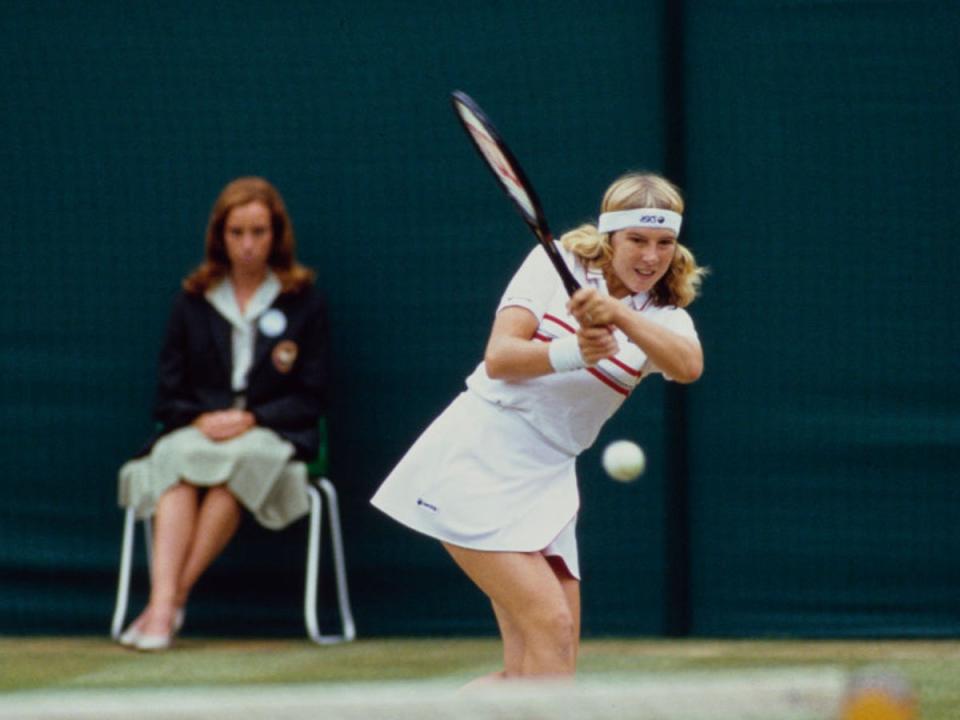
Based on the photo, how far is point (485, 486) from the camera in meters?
4.67

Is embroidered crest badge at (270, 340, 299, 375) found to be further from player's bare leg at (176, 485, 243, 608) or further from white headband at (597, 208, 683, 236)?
white headband at (597, 208, 683, 236)

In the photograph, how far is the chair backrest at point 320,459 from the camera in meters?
6.93

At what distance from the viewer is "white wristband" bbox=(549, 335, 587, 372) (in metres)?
4.39

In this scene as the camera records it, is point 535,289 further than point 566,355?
Yes

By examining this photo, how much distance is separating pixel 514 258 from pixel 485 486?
243 cm

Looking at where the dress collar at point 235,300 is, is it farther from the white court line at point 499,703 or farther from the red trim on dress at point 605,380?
the white court line at point 499,703

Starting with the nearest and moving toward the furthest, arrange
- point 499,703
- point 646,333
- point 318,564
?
point 499,703 → point 646,333 → point 318,564

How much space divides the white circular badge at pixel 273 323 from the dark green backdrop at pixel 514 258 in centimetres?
32

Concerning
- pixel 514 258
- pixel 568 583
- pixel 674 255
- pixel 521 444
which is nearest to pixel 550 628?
pixel 568 583

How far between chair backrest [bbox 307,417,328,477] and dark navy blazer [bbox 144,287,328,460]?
42 mm

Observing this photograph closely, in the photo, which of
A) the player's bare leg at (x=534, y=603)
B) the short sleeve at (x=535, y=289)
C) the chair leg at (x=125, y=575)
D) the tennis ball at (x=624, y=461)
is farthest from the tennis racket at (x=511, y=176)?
the chair leg at (x=125, y=575)

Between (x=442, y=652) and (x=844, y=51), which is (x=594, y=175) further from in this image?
(x=442, y=652)

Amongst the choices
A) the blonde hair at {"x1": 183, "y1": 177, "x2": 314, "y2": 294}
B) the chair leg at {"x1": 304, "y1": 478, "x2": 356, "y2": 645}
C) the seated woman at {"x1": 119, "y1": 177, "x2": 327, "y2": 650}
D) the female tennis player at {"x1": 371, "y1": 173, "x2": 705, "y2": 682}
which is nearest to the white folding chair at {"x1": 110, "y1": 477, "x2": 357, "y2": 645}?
the chair leg at {"x1": 304, "y1": 478, "x2": 356, "y2": 645}

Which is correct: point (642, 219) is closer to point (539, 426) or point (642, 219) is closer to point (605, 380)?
point (605, 380)
